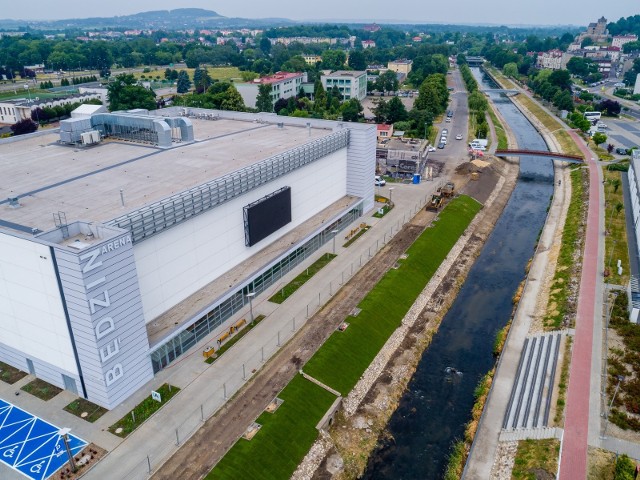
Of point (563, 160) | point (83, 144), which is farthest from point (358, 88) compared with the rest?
point (83, 144)

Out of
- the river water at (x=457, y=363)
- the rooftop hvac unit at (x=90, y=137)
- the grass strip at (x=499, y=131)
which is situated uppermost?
the rooftop hvac unit at (x=90, y=137)

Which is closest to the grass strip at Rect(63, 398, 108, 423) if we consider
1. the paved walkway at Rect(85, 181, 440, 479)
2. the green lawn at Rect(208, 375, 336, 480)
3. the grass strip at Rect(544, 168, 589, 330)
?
the paved walkway at Rect(85, 181, 440, 479)

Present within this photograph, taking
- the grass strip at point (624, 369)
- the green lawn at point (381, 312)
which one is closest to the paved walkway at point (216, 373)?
the green lawn at point (381, 312)


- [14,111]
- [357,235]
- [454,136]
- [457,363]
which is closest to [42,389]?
[457,363]

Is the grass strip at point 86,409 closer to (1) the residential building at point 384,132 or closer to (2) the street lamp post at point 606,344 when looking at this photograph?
(2) the street lamp post at point 606,344

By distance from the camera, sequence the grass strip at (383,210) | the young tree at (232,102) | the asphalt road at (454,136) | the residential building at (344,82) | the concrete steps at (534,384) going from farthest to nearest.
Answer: the residential building at (344,82)
the young tree at (232,102)
the asphalt road at (454,136)
the grass strip at (383,210)
the concrete steps at (534,384)

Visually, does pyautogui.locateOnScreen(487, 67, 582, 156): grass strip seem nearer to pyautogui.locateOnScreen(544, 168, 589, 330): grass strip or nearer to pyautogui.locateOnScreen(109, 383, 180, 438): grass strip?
pyautogui.locateOnScreen(544, 168, 589, 330): grass strip
